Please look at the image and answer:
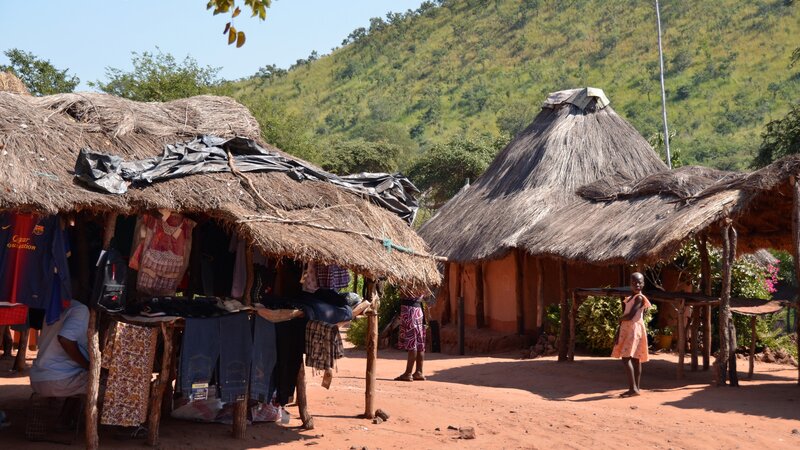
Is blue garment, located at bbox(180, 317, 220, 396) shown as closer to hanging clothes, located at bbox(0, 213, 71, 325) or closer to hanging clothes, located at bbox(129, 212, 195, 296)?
hanging clothes, located at bbox(129, 212, 195, 296)

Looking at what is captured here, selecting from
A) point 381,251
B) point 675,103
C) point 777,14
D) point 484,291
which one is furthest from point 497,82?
point 381,251

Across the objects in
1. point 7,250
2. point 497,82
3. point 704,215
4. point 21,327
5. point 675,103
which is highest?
point 497,82

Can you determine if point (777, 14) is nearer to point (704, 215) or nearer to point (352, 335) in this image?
point (352, 335)

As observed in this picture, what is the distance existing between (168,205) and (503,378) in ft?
22.9

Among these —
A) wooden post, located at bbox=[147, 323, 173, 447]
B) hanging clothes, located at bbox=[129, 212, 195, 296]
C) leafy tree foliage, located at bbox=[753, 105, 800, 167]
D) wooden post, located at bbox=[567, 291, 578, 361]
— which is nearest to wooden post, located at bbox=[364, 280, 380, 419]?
hanging clothes, located at bbox=[129, 212, 195, 296]

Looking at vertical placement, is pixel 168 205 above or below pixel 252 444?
A: above

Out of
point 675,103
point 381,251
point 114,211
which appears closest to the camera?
point 114,211

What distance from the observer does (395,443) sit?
8883 millimetres

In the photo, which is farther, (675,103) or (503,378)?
(675,103)

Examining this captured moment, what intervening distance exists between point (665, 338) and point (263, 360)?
9.50 metres

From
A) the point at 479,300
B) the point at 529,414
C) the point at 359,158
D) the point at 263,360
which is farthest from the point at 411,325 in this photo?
the point at 359,158

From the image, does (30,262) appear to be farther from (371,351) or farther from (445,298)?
(445,298)

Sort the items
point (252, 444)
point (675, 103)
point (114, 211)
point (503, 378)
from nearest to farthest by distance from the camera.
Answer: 1. point (114, 211)
2. point (252, 444)
3. point (503, 378)
4. point (675, 103)

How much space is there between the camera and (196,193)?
8.38 meters
